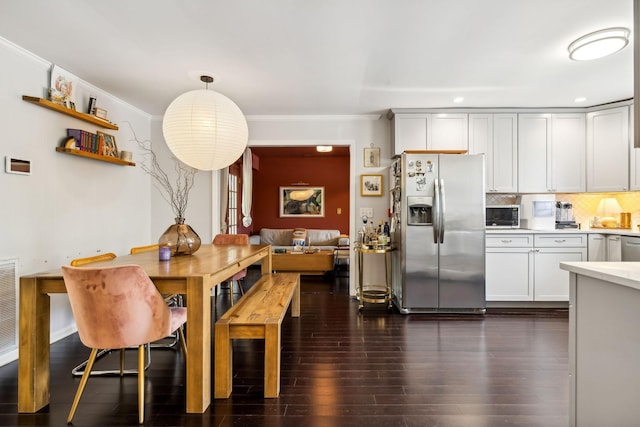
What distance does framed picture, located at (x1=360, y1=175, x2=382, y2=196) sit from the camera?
15.3 feet

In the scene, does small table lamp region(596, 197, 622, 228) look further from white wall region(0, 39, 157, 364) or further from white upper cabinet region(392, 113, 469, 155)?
white wall region(0, 39, 157, 364)

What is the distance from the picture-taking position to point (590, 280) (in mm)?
1441

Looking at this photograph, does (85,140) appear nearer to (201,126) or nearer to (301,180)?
(201,126)

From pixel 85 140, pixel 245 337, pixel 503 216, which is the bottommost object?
pixel 245 337

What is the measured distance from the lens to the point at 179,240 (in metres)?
2.67

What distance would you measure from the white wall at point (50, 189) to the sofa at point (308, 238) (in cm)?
360

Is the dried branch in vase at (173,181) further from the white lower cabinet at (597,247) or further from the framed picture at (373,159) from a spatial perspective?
the white lower cabinet at (597,247)

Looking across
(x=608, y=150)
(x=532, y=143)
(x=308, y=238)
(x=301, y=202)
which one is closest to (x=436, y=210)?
(x=532, y=143)

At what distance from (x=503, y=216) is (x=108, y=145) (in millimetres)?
4597

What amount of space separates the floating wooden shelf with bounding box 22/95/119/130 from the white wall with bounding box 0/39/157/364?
71mm

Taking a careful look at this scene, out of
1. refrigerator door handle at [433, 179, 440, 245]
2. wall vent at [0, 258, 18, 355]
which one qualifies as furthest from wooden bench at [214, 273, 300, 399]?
refrigerator door handle at [433, 179, 440, 245]

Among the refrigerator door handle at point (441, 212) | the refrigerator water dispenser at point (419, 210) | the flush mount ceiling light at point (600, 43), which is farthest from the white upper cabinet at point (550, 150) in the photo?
the flush mount ceiling light at point (600, 43)

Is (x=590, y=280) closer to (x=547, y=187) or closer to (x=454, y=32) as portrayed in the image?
(x=454, y=32)

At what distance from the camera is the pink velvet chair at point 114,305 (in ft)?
5.66
